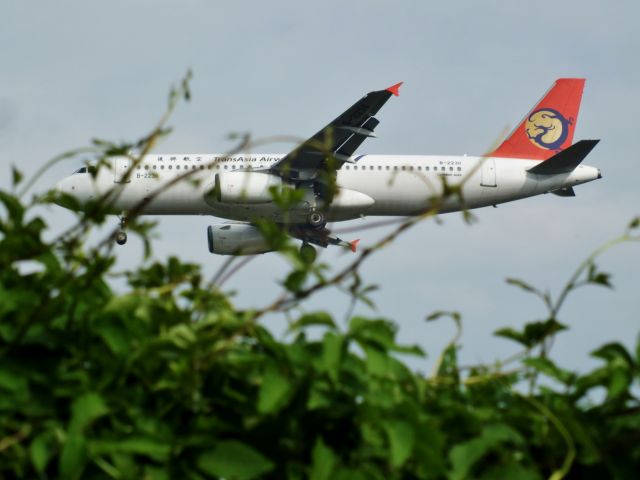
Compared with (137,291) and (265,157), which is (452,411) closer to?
(137,291)

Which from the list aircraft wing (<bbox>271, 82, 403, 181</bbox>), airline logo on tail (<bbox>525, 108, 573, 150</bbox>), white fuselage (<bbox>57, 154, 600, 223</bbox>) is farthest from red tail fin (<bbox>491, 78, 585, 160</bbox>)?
aircraft wing (<bbox>271, 82, 403, 181</bbox>)

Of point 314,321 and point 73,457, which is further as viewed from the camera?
point 314,321

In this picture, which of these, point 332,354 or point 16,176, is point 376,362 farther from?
point 16,176

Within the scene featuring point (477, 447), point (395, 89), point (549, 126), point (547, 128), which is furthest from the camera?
point (549, 126)

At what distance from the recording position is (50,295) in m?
3.82

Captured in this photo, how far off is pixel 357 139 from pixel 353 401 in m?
47.6

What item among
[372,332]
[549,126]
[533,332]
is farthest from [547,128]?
[372,332]

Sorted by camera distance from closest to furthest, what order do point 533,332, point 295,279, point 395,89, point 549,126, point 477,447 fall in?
point 295,279 < point 477,447 < point 533,332 < point 395,89 < point 549,126

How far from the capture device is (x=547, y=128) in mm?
62281

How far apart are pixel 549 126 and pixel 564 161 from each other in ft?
26.8

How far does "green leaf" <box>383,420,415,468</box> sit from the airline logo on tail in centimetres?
5796

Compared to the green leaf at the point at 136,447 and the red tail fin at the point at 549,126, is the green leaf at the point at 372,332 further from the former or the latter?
the red tail fin at the point at 549,126

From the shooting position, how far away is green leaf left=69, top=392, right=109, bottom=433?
3.34 meters

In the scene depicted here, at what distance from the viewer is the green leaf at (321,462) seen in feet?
11.4
